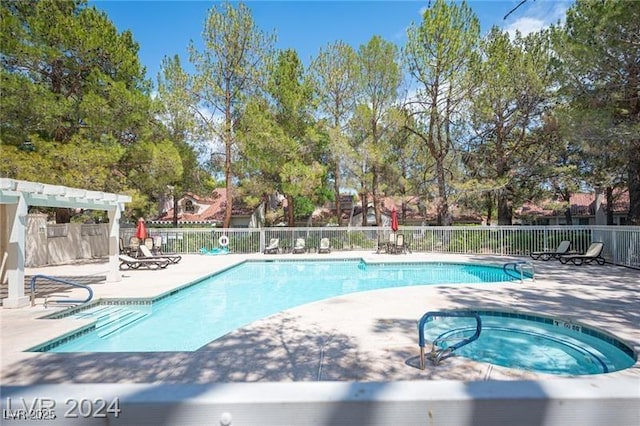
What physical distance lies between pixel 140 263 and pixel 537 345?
43.1 feet

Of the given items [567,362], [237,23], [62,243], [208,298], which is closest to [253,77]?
[237,23]

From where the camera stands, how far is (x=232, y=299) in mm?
10016

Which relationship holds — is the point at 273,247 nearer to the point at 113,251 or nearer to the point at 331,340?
the point at 113,251

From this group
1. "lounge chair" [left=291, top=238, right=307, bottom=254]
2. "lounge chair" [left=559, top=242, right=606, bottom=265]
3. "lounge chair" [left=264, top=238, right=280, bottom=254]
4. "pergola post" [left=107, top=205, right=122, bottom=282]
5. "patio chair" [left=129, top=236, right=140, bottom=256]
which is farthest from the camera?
"lounge chair" [left=291, top=238, right=307, bottom=254]

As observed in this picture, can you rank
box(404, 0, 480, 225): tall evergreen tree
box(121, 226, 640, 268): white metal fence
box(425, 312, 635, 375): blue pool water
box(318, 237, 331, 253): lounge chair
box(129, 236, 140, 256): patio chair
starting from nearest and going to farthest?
box(425, 312, 635, 375): blue pool water < box(129, 236, 140, 256): patio chair < box(121, 226, 640, 268): white metal fence < box(404, 0, 480, 225): tall evergreen tree < box(318, 237, 331, 253): lounge chair

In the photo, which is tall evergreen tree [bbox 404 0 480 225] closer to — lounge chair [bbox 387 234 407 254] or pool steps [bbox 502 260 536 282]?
lounge chair [bbox 387 234 407 254]

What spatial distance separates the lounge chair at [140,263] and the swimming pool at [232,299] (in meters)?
2.46

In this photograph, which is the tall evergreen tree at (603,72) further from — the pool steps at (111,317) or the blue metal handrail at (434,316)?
the pool steps at (111,317)

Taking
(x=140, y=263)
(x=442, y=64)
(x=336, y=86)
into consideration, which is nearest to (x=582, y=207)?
(x=442, y=64)

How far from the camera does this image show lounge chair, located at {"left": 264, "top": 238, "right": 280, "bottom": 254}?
63.1 feet

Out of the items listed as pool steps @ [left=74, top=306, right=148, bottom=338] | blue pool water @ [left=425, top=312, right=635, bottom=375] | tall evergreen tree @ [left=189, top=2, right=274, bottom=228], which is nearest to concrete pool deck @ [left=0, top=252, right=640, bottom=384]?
blue pool water @ [left=425, top=312, right=635, bottom=375]

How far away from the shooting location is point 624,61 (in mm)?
11867

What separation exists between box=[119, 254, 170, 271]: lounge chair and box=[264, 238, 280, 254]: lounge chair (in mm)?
6198

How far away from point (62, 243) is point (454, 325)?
1745 cm
